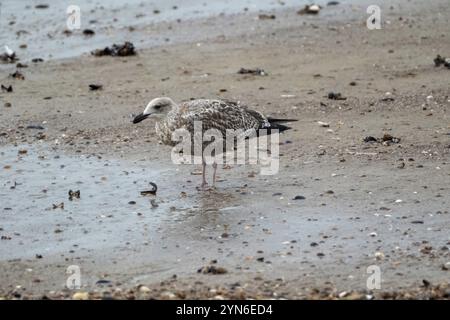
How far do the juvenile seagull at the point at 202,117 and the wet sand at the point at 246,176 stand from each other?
0.42 m

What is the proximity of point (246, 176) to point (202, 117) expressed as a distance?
0.71 m

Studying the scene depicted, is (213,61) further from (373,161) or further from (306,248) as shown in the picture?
(306,248)

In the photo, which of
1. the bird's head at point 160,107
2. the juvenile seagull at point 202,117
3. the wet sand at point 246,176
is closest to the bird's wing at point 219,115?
the juvenile seagull at point 202,117

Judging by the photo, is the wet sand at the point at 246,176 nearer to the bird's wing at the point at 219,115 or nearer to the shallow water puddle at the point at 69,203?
the shallow water puddle at the point at 69,203

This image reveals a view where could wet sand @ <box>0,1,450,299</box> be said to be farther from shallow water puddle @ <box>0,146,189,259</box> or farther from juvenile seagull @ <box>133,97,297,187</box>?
juvenile seagull @ <box>133,97,297,187</box>

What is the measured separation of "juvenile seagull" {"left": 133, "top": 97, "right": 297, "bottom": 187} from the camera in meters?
9.56

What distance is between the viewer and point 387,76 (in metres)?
12.9

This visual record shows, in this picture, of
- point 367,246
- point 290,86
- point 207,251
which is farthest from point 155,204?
point 290,86

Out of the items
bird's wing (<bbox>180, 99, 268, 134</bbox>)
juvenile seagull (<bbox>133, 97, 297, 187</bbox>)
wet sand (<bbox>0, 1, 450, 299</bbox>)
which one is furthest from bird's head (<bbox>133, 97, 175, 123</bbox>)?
wet sand (<bbox>0, 1, 450, 299</bbox>)

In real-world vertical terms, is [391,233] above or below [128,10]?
below

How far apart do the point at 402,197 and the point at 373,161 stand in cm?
111

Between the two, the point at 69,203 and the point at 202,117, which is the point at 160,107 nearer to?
the point at 202,117

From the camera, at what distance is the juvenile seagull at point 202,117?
31.4 ft

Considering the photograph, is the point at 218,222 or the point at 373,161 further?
the point at 373,161
